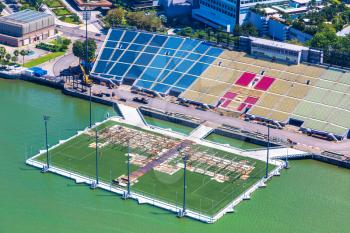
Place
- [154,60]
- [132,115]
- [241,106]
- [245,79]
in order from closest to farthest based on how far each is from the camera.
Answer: [132,115] → [241,106] → [245,79] → [154,60]

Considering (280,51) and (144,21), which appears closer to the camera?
(280,51)

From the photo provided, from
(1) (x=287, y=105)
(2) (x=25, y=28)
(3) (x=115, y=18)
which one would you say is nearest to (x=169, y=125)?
(1) (x=287, y=105)

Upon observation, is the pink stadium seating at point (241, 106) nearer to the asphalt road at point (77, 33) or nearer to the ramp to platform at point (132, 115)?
the ramp to platform at point (132, 115)

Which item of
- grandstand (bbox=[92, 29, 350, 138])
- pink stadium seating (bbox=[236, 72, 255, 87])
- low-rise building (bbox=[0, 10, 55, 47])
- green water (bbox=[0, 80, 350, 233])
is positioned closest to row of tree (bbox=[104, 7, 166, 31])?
low-rise building (bbox=[0, 10, 55, 47])

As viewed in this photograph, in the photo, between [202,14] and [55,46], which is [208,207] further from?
[202,14]

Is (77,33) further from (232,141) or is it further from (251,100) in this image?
(232,141)

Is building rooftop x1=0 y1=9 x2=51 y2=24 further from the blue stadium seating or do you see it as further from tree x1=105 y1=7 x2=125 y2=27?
the blue stadium seating

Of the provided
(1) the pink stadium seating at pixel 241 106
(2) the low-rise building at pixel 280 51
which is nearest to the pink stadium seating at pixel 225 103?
(1) the pink stadium seating at pixel 241 106
